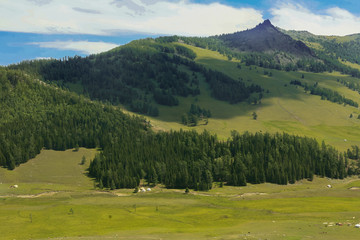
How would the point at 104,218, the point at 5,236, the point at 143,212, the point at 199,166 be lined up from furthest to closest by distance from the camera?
1. the point at 199,166
2. the point at 143,212
3. the point at 104,218
4. the point at 5,236

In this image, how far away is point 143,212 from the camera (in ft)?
402

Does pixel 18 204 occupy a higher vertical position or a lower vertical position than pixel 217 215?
lower

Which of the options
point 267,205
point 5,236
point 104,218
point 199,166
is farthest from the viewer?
point 199,166

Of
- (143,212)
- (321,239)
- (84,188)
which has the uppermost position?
(321,239)

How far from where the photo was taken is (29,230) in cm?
9950

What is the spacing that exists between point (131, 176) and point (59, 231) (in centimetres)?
9664

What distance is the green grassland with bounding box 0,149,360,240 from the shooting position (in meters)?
83.3

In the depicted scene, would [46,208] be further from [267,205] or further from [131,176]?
[267,205]

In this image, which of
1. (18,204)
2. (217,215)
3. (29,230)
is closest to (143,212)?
(217,215)

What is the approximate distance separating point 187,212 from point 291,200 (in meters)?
48.1

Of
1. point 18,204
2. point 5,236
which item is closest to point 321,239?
point 5,236

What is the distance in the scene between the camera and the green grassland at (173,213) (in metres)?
83.3

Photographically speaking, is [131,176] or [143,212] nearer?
[143,212]

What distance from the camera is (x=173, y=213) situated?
121 metres
